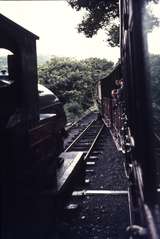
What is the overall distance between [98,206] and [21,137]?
279cm

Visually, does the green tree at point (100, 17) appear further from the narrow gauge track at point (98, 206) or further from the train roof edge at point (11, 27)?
the train roof edge at point (11, 27)

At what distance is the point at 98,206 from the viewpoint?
239 inches

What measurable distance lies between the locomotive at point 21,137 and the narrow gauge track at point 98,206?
30.5 inches

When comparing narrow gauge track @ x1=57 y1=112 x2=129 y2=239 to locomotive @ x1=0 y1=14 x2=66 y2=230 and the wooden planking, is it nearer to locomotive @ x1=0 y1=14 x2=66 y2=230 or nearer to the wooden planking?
the wooden planking

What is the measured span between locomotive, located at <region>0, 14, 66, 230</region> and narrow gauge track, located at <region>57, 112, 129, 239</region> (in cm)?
77

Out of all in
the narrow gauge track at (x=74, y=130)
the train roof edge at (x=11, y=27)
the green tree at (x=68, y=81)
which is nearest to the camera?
the train roof edge at (x=11, y=27)

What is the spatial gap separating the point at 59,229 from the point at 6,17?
284cm

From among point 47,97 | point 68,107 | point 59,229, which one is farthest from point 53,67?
point 59,229

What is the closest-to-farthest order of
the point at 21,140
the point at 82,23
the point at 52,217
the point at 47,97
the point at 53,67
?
the point at 21,140 → the point at 52,217 → the point at 47,97 → the point at 82,23 → the point at 53,67

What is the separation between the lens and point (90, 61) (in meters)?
57.2

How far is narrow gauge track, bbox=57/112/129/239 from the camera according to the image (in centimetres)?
504

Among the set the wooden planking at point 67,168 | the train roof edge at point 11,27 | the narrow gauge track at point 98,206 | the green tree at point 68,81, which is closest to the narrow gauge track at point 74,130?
the narrow gauge track at point 98,206

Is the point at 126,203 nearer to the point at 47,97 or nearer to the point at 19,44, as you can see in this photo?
the point at 47,97

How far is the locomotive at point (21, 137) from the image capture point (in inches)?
139
